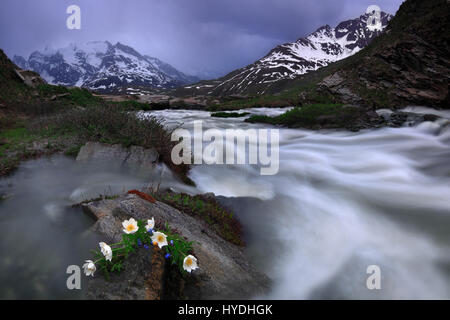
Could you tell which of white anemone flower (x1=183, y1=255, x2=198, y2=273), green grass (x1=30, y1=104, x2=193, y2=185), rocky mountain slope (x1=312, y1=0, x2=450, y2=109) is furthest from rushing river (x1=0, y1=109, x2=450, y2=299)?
rocky mountain slope (x1=312, y1=0, x2=450, y2=109)

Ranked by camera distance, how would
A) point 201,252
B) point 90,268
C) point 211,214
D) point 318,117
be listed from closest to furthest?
point 90,268
point 201,252
point 211,214
point 318,117

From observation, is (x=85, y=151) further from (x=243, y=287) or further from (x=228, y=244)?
(x=243, y=287)

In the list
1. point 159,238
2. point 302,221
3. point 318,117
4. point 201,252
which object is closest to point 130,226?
point 159,238

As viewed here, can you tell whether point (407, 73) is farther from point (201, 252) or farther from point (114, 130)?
point (201, 252)

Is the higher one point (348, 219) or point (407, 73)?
point (407, 73)

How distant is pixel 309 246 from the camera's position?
3.91 metres

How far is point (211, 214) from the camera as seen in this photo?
4070mm

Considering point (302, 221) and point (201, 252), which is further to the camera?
point (302, 221)

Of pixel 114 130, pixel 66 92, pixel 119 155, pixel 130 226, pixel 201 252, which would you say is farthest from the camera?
pixel 66 92

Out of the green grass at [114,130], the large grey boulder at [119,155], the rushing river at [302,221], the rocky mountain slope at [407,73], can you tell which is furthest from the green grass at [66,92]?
the rocky mountain slope at [407,73]

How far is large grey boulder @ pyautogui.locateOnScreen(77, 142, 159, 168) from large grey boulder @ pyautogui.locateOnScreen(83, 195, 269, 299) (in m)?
2.23

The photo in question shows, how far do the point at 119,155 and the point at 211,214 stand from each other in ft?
10.8
